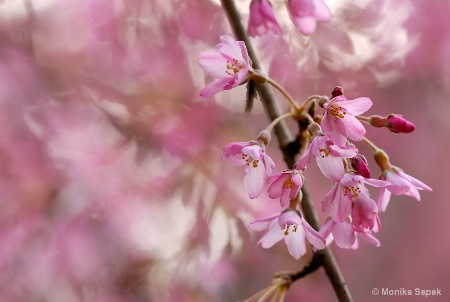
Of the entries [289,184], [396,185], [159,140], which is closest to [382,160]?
[396,185]

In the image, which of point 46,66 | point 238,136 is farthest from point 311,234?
point 46,66

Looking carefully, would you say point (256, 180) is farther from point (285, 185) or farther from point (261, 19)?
point (261, 19)

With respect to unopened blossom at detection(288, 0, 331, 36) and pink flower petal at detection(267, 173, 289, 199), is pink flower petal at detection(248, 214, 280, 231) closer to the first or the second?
pink flower petal at detection(267, 173, 289, 199)

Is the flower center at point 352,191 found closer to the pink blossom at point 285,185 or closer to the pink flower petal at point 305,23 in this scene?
the pink blossom at point 285,185

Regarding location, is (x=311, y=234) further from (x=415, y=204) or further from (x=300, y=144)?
(x=415, y=204)

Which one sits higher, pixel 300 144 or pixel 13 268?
pixel 300 144

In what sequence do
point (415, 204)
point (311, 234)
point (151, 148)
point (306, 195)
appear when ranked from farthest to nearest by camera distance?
point (415, 204), point (151, 148), point (306, 195), point (311, 234)

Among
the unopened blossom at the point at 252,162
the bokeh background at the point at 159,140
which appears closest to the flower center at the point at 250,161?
the unopened blossom at the point at 252,162
